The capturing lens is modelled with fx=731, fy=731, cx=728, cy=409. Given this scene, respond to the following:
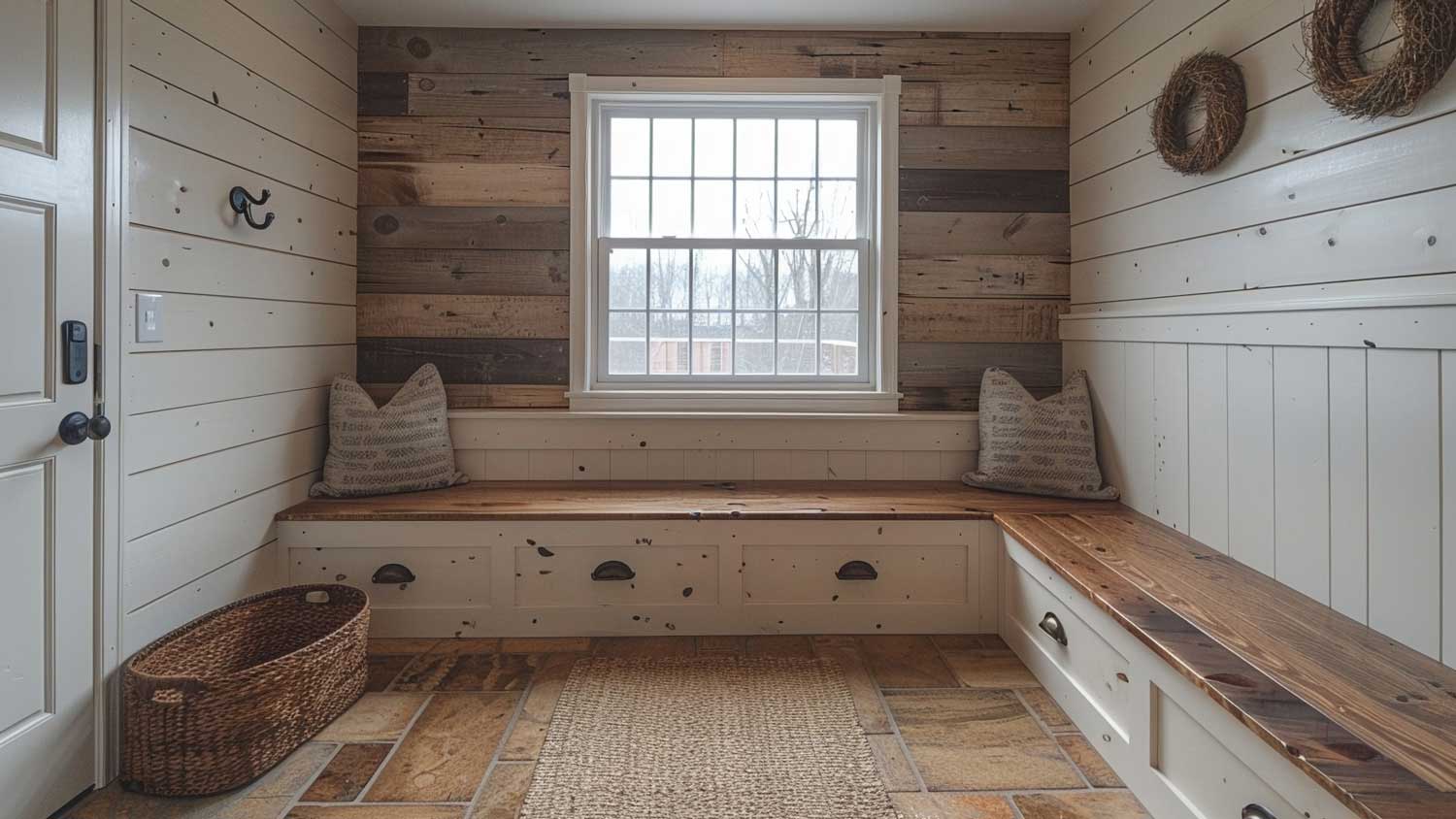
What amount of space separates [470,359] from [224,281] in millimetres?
945

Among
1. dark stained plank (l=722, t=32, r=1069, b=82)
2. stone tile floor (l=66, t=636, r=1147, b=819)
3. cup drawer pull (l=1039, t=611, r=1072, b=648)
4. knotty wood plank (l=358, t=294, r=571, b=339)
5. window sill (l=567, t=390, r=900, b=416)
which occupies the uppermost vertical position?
dark stained plank (l=722, t=32, r=1069, b=82)

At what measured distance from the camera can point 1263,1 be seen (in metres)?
1.93

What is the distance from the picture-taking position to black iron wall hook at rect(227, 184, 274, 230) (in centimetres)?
214

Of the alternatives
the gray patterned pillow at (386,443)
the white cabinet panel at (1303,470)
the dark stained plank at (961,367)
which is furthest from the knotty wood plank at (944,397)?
the gray patterned pillow at (386,443)

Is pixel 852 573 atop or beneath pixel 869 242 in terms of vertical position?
beneath

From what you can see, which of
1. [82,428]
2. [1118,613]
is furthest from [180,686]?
[1118,613]

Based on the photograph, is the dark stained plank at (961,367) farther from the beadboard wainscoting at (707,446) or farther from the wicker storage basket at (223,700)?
the wicker storage basket at (223,700)

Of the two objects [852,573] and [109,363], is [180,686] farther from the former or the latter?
[852,573]

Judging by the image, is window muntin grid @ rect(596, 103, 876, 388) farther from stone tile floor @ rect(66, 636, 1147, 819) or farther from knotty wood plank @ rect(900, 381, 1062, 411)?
stone tile floor @ rect(66, 636, 1147, 819)

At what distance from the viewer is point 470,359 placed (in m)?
2.96

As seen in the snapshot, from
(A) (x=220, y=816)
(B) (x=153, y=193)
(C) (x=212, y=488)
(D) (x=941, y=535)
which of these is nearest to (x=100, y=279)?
(B) (x=153, y=193)

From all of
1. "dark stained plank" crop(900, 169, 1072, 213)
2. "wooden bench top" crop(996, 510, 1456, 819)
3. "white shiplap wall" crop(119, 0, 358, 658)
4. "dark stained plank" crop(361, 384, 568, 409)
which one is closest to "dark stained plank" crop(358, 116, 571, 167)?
"white shiplap wall" crop(119, 0, 358, 658)

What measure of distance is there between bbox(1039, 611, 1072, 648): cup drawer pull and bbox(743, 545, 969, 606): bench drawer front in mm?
427

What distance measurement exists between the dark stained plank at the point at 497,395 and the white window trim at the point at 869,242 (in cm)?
10
